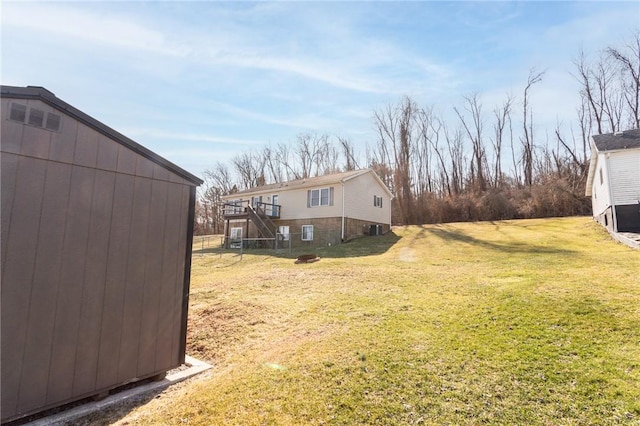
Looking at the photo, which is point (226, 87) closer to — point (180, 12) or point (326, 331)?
→ point (180, 12)

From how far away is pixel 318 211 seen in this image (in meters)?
22.1

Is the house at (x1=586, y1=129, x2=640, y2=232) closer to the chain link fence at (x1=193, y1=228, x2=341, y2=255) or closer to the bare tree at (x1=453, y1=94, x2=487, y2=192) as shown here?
the chain link fence at (x1=193, y1=228, x2=341, y2=255)

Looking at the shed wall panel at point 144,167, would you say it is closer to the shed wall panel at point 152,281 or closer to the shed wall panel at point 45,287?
the shed wall panel at point 152,281

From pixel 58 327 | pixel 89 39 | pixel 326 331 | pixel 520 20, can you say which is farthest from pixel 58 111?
pixel 520 20

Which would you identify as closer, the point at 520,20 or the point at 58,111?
the point at 58,111

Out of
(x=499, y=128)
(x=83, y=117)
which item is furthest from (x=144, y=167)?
(x=499, y=128)

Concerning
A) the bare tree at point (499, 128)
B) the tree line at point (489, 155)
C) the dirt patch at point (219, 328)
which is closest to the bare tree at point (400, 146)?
the tree line at point (489, 155)

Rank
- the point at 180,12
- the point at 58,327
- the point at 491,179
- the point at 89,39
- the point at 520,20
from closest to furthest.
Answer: the point at 58,327, the point at 89,39, the point at 180,12, the point at 520,20, the point at 491,179

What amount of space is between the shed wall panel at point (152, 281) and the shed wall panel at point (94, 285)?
557mm

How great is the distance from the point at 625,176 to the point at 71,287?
62.7 feet

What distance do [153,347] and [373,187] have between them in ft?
71.9

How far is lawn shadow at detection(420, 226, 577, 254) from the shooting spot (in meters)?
12.9

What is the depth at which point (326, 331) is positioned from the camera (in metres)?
5.56

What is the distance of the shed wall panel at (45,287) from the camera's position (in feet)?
11.1
